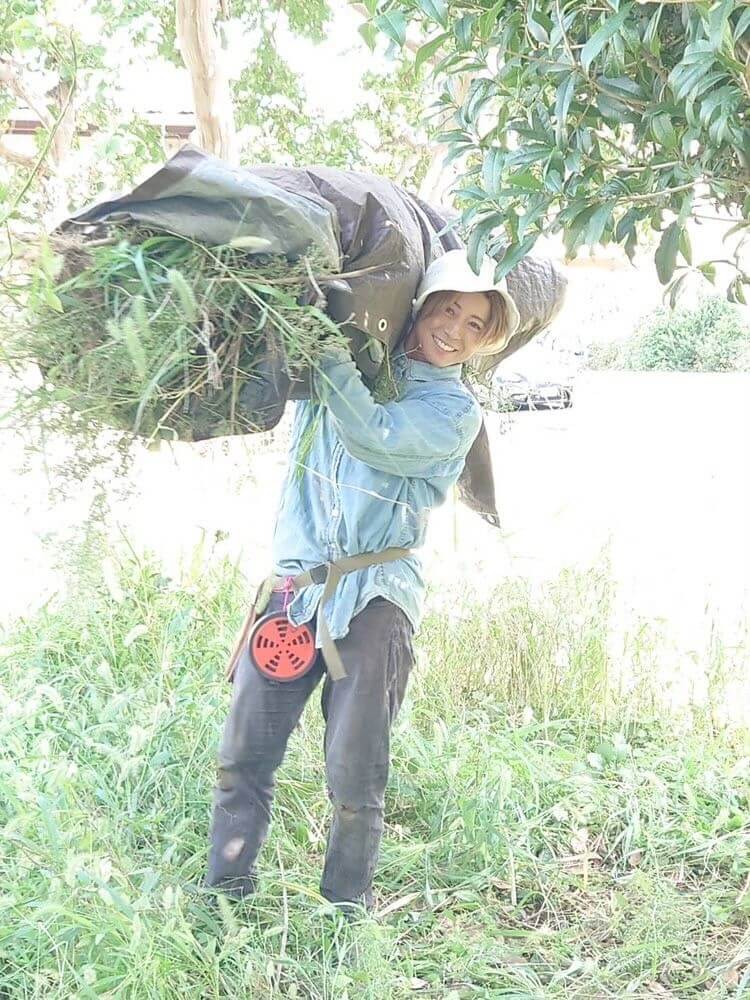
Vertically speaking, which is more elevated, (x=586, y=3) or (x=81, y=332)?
(x=586, y=3)

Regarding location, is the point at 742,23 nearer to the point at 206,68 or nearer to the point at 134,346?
the point at 134,346

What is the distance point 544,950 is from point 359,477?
1.34 metres

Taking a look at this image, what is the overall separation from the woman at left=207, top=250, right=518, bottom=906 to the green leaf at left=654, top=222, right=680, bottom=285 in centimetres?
59

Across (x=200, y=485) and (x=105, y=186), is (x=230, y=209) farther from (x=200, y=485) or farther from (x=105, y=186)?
(x=200, y=485)

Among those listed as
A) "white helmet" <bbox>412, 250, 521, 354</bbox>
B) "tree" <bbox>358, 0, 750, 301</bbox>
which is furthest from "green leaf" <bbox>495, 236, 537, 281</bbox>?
"white helmet" <bbox>412, 250, 521, 354</bbox>

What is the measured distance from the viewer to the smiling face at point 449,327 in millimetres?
2135

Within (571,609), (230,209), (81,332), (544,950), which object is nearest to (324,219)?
(230,209)

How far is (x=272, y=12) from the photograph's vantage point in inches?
196

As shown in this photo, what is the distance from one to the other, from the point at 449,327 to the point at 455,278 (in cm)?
15

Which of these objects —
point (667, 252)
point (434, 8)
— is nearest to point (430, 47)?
point (434, 8)

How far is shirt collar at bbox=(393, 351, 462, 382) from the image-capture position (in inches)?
86.4

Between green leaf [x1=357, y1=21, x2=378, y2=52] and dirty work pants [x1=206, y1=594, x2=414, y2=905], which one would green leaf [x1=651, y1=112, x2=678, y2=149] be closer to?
green leaf [x1=357, y1=21, x2=378, y2=52]

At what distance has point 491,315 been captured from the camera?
2221 mm

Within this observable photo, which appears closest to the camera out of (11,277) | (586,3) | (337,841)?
(586,3)
